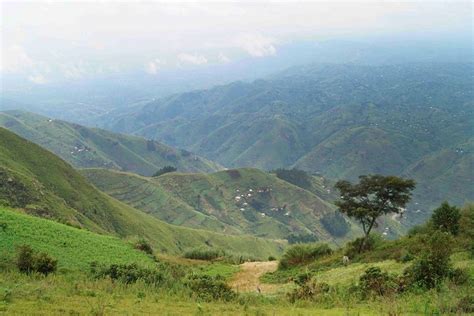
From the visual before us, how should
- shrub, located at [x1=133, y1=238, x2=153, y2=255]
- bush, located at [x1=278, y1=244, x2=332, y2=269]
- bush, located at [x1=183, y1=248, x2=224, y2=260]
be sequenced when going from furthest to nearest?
1. bush, located at [x1=183, y1=248, x2=224, y2=260]
2. bush, located at [x1=278, y1=244, x2=332, y2=269]
3. shrub, located at [x1=133, y1=238, x2=153, y2=255]

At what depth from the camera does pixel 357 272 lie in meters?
27.0

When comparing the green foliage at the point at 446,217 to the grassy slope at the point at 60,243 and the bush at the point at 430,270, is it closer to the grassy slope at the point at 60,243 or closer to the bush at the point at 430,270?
the bush at the point at 430,270

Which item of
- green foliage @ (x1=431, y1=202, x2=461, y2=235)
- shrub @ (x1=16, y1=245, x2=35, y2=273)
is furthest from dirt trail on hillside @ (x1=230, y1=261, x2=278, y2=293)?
green foliage @ (x1=431, y1=202, x2=461, y2=235)

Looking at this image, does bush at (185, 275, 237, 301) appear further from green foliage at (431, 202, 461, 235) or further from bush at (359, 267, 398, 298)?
green foliage at (431, 202, 461, 235)

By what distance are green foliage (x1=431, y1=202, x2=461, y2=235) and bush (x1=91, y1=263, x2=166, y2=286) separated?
2039cm

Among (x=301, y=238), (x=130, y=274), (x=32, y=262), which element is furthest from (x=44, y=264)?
(x=301, y=238)

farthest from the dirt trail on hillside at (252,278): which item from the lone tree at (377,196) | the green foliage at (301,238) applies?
the green foliage at (301,238)

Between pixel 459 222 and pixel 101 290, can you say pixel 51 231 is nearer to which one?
pixel 101 290

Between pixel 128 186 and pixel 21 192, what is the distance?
12986cm

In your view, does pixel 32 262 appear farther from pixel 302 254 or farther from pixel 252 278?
pixel 302 254

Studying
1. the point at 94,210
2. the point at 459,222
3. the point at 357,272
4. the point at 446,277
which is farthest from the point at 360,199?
the point at 94,210

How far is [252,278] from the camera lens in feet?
110

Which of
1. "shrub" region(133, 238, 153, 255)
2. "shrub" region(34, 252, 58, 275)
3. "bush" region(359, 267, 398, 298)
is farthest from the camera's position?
"shrub" region(133, 238, 153, 255)

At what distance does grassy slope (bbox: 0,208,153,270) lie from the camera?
24594 mm
